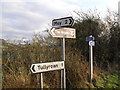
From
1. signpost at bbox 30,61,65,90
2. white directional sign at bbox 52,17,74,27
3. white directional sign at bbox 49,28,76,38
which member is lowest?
signpost at bbox 30,61,65,90

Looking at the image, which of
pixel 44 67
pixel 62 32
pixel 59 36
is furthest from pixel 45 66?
pixel 62 32

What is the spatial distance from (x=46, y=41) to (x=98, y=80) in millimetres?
2584

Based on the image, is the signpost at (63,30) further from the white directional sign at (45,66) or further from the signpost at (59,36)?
the white directional sign at (45,66)

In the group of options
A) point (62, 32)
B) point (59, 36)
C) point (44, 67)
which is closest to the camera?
point (44, 67)

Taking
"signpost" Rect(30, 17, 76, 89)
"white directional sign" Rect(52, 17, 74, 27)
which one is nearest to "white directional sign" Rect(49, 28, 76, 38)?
"signpost" Rect(30, 17, 76, 89)

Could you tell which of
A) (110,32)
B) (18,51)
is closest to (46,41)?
(18,51)

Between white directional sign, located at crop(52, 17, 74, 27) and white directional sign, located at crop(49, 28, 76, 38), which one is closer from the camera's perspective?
white directional sign, located at crop(49, 28, 76, 38)

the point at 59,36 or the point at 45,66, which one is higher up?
the point at 59,36

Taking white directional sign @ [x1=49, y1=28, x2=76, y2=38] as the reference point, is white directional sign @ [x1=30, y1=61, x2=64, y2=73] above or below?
below

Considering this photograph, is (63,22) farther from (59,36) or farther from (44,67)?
(44,67)

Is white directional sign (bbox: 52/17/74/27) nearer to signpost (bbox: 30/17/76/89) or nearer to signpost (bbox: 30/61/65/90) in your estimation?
signpost (bbox: 30/17/76/89)

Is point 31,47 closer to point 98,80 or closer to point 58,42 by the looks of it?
point 58,42

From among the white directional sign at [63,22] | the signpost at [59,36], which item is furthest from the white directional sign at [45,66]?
the white directional sign at [63,22]

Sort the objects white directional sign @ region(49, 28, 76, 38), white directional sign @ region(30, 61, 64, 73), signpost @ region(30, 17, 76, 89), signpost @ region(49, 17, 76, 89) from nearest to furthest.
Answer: white directional sign @ region(30, 61, 64, 73) → signpost @ region(30, 17, 76, 89) → white directional sign @ region(49, 28, 76, 38) → signpost @ region(49, 17, 76, 89)
